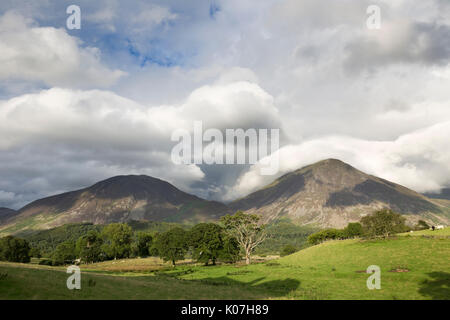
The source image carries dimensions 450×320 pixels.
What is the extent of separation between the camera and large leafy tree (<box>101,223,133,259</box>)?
136625 mm

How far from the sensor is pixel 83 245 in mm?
134000

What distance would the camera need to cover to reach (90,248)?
5157 inches

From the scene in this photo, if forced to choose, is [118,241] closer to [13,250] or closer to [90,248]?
[90,248]

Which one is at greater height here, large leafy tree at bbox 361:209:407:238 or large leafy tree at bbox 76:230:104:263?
large leafy tree at bbox 361:209:407:238

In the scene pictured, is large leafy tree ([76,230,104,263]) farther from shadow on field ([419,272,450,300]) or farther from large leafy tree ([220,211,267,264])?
shadow on field ([419,272,450,300])

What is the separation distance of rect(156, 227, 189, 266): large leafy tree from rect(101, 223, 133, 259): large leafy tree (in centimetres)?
4207

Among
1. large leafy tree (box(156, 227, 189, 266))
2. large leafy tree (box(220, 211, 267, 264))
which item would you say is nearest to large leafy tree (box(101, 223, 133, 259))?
large leafy tree (box(156, 227, 189, 266))

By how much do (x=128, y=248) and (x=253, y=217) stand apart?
258 feet

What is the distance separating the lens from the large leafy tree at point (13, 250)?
123 m

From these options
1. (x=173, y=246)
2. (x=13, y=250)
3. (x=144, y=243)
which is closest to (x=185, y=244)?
(x=173, y=246)

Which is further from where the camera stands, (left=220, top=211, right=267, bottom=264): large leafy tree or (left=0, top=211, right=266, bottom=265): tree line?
(left=220, top=211, right=267, bottom=264): large leafy tree

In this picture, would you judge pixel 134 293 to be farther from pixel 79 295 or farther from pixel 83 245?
pixel 83 245

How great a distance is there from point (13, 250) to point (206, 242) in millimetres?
97585
